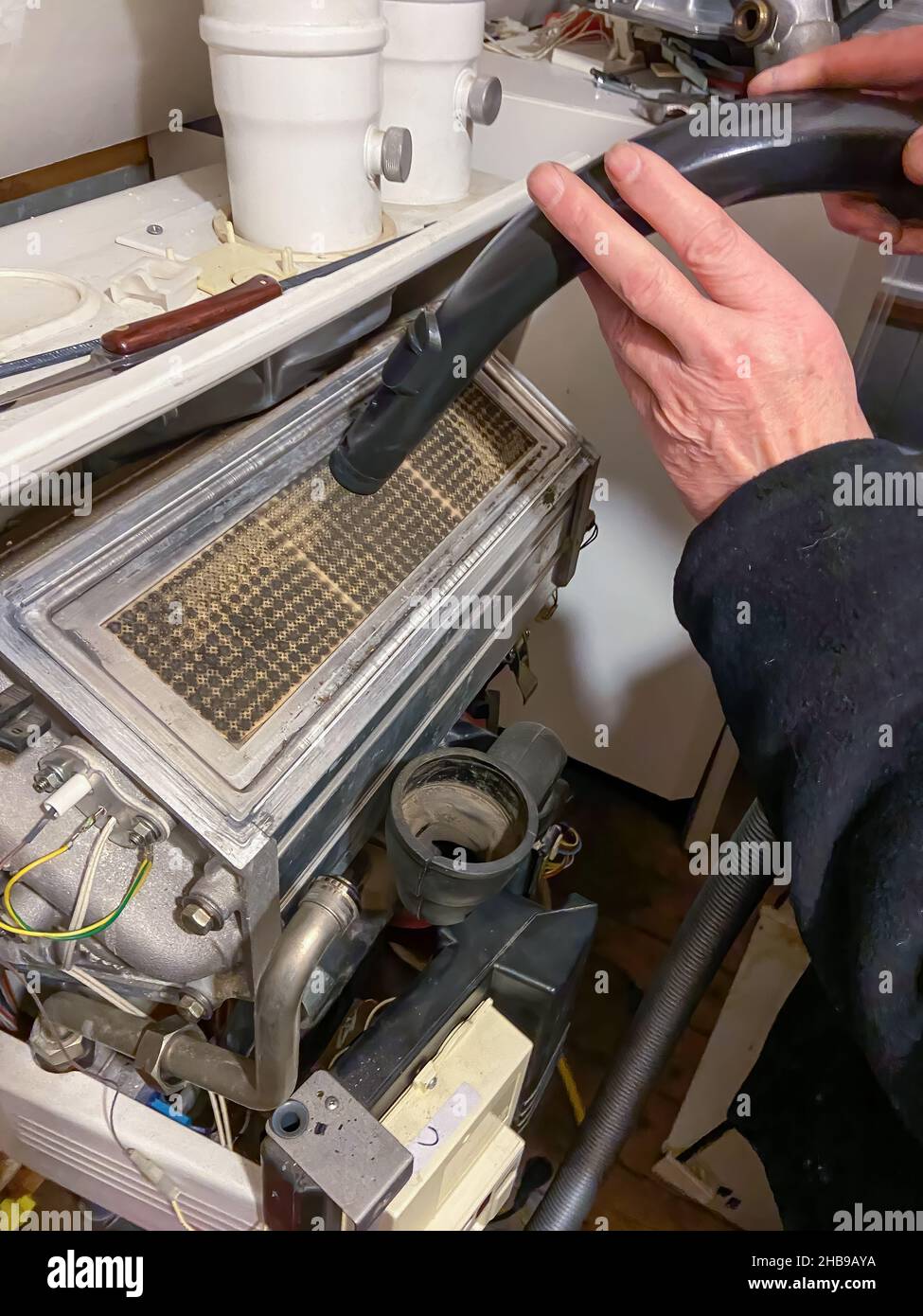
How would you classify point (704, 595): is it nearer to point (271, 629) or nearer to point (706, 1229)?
point (271, 629)

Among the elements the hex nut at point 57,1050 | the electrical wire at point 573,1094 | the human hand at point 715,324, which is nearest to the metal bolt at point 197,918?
the hex nut at point 57,1050

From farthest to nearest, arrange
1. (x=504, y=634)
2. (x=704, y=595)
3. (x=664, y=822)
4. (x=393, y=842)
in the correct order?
(x=664, y=822), (x=504, y=634), (x=393, y=842), (x=704, y=595)

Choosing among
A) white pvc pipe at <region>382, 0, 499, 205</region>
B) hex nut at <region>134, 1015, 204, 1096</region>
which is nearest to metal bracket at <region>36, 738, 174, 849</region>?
hex nut at <region>134, 1015, 204, 1096</region>

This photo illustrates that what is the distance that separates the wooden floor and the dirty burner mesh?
3.07 ft

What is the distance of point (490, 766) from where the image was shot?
83 centimetres

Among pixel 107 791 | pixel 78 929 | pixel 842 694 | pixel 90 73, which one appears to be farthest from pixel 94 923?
pixel 90 73

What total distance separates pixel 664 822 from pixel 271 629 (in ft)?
4.39

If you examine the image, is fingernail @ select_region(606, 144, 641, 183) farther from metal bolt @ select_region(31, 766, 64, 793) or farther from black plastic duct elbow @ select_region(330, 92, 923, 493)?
metal bolt @ select_region(31, 766, 64, 793)

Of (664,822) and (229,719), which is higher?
(229,719)

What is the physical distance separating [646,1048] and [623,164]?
1.09m

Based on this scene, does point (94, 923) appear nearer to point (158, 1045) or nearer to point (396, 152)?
point (158, 1045)

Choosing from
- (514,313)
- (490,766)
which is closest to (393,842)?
(490,766)

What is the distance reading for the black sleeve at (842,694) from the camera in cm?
53

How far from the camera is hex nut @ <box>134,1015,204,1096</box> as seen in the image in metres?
0.75
